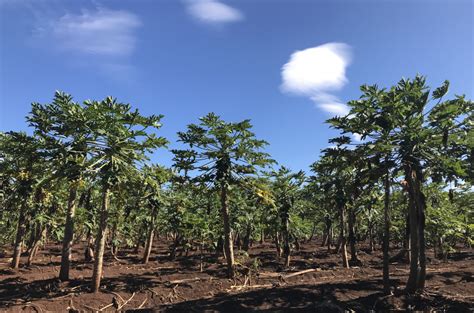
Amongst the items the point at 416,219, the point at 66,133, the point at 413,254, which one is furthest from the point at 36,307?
the point at 416,219

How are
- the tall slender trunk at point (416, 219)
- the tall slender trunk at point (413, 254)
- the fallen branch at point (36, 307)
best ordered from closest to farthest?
the fallen branch at point (36, 307)
the tall slender trunk at point (416, 219)
the tall slender trunk at point (413, 254)

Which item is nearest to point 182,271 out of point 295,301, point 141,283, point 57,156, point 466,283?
point 141,283

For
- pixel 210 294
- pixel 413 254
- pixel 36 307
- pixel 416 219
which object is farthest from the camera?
pixel 210 294

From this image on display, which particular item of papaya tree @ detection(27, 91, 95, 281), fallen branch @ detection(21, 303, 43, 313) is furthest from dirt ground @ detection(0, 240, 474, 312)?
papaya tree @ detection(27, 91, 95, 281)

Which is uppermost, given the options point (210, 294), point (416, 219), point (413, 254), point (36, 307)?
point (416, 219)

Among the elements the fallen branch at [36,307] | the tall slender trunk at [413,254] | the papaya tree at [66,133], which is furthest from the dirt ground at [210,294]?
the papaya tree at [66,133]

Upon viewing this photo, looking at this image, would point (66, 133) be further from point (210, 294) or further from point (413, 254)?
point (413, 254)

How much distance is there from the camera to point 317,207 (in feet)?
119

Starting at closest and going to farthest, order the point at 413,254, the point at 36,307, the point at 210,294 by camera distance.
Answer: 1. the point at 36,307
2. the point at 413,254
3. the point at 210,294

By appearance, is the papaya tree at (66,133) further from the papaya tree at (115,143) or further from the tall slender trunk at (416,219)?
the tall slender trunk at (416,219)

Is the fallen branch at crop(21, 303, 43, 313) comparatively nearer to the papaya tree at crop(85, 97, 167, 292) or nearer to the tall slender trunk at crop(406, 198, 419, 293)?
the papaya tree at crop(85, 97, 167, 292)

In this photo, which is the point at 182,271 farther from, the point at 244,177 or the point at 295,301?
the point at 295,301

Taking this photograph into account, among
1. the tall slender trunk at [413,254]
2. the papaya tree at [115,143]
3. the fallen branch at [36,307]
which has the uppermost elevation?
the papaya tree at [115,143]

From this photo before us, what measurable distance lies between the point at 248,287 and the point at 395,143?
1131cm
